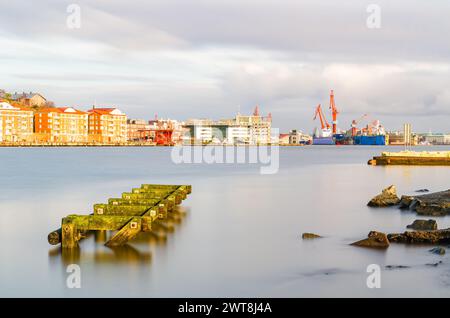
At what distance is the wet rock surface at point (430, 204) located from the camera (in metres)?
20.2

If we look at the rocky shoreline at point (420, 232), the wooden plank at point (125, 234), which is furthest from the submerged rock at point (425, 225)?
the wooden plank at point (125, 234)

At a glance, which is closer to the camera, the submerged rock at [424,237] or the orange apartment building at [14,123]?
the submerged rock at [424,237]

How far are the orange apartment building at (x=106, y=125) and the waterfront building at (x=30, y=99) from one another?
20.2 meters

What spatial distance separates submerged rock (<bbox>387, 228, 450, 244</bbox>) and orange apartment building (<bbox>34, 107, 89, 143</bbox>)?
157 m

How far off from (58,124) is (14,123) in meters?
15.9

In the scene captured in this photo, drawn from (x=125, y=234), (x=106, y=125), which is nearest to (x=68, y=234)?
(x=125, y=234)

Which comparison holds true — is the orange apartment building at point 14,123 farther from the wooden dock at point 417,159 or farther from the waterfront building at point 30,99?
the wooden dock at point 417,159

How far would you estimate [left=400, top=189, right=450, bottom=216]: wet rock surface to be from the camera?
796 inches

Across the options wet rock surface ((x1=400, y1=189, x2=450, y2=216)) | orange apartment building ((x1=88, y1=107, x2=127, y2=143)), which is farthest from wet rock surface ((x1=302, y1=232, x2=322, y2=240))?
orange apartment building ((x1=88, y1=107, x2=127, y2=143))

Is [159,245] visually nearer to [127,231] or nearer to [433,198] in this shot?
[127,231]

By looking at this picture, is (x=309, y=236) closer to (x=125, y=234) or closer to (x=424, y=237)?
(x=424, y=237)

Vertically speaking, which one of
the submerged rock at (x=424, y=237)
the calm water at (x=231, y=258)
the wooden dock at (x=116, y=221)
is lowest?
the calm water at (x=231, y=258)

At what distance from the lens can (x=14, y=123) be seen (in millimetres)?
152125
